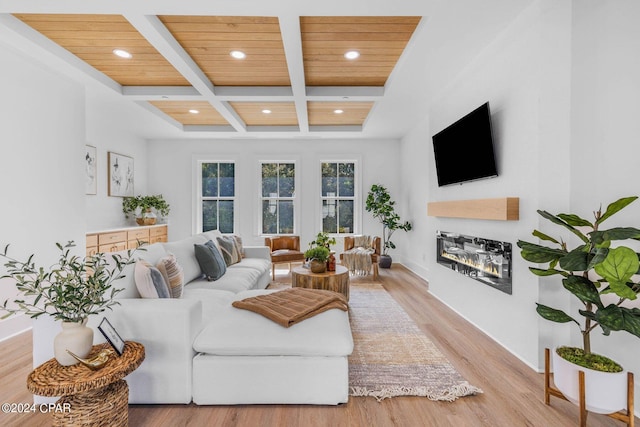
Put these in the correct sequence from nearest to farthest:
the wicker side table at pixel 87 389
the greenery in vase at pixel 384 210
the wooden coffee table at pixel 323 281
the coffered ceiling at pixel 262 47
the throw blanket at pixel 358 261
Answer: the wicker side table at pixel 87 389 < the coffered ceiling at pixel 262 47 < the wooden coffee table at pixel 323 281 < the throw blanket at pixel 358 261 < the greenery in vase at pixel 384 210

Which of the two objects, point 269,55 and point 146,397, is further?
point 269,55

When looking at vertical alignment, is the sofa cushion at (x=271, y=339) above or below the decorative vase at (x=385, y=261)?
above

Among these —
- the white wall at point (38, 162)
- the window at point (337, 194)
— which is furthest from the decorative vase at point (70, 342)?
the window at point (337, 194)

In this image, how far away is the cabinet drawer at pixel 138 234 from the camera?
4916 millimetres

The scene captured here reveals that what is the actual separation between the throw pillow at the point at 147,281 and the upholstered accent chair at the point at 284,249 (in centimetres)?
292

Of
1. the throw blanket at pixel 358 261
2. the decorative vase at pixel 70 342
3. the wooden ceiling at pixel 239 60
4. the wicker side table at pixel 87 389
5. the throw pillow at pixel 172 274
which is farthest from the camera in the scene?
the throw blanket at pixel 358 261

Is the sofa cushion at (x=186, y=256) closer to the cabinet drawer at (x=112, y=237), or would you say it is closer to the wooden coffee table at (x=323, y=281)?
the wooden coffee table at (x=323, y=281)

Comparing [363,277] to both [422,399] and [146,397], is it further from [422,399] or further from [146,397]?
[146,397]

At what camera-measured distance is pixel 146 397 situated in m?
1.85

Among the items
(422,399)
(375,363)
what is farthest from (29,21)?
(422,399)

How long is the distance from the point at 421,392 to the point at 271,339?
1001 mm

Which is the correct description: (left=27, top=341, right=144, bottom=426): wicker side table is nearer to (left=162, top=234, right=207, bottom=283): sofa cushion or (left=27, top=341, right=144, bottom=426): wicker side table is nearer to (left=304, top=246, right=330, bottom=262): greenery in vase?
(left=162, top=234, right=207, bottom=283): sofa cushion

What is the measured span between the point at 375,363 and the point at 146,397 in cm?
151

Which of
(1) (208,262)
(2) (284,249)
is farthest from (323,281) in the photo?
(2) (284,249)
